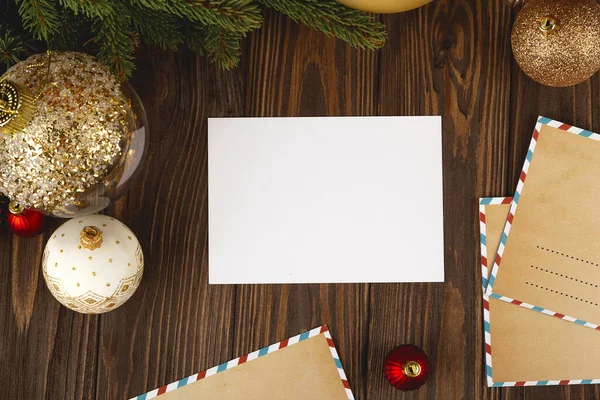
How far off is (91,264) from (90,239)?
3cm

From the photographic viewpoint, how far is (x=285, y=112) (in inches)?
27.6

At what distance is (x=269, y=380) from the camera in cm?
69

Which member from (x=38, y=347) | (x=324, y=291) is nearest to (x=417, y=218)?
(x=324, y=291)

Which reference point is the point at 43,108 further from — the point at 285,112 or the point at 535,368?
the point at 535,368

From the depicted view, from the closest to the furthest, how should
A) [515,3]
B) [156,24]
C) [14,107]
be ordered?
[14,107] < [156,24] < [515,3]

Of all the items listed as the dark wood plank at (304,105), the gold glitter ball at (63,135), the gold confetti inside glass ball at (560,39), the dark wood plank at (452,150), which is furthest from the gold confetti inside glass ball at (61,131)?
the gold confetti inside glass ball at (560,39)

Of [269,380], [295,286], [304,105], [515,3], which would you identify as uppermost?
[515,3]

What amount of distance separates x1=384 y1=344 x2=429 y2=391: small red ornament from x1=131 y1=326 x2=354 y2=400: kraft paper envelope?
0.07 m

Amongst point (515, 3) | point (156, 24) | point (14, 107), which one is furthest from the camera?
point (515, 3)

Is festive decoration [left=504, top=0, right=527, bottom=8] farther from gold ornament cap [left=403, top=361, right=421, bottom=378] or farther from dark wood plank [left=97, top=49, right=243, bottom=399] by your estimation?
gold ornament cap [left=403, top=361, right=421, bottom=378]

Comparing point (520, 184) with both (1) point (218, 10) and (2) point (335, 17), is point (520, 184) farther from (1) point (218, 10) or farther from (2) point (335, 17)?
(1) point (218, 10)

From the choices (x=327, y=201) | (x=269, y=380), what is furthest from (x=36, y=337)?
(x=327, y=201)

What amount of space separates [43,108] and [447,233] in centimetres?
48

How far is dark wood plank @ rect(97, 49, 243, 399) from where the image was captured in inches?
27.4
